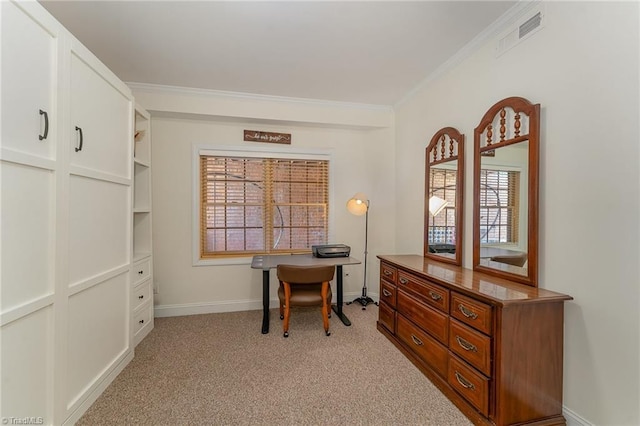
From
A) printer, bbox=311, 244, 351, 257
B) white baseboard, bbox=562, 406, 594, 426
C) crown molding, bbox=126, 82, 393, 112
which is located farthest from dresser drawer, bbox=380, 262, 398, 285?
crown molding, bbox=126, 82, 393, 112

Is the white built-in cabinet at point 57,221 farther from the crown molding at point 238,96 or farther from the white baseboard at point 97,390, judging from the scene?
the crown molding at point 238,96

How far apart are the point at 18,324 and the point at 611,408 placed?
3032 millimetres

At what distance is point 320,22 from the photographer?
206 centimetres

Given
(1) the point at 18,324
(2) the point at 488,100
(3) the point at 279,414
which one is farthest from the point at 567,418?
(1) the point at 18,324

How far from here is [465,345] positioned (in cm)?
178

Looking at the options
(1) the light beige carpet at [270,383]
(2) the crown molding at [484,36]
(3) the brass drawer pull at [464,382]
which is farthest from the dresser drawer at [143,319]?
(2) the crown molding at [484,36]

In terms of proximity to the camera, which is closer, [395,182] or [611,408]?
[611,408]

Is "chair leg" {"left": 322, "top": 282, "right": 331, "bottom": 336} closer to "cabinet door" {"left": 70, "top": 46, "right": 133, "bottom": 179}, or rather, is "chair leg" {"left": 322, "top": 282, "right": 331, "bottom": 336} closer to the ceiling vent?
"cabinet door" {"left": 70, "top": 46, "right": 133, "bottom": 179}

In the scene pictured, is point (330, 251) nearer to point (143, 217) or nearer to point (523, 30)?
point (143, 217)

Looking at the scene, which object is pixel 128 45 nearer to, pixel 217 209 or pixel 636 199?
pixel 217 209

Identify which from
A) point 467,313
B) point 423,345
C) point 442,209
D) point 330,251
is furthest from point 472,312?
point 330,251

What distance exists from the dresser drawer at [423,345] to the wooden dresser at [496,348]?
10mm

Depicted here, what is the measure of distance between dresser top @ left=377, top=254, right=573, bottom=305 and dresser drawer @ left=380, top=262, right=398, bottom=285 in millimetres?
85

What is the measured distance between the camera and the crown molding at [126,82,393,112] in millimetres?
3070
